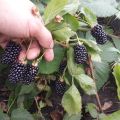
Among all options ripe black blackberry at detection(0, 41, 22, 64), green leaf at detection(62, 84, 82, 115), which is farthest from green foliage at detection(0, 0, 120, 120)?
ripe black blackberry at detection(0, 41, 22, 64)

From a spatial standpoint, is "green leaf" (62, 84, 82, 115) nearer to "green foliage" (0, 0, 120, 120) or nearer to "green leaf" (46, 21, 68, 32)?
"green foliage" (0, 0, 120, 120)

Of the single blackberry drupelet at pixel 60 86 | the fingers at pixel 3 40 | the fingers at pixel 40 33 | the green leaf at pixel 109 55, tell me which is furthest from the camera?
the green leaf at pixel 109 55

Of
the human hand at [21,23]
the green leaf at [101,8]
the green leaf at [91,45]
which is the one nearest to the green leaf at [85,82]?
the green leaf at [91,45]

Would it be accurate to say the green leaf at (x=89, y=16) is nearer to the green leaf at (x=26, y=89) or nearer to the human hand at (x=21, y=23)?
the human hand at (x=21, y=23)

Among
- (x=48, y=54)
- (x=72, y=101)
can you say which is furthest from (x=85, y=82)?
(x=48, y=54)

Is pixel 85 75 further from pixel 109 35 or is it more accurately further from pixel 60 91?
pixel 109 35

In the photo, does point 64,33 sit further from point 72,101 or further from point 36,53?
point 72,101
